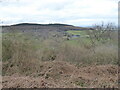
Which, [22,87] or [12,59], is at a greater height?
[12,59]

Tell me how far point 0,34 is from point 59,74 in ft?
13.0

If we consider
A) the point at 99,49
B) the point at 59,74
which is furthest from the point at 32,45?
the point at 99,49

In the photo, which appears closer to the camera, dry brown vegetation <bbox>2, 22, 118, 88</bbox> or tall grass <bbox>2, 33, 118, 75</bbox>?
dry brown vegetation <bbox>2, 22, 118, 88</bbox>

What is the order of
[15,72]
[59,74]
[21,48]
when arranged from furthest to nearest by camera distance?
[21,48] < [15,72] < [59,74]

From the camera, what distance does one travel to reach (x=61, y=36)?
9648mm

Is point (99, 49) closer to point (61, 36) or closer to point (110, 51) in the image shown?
point (110, 51)

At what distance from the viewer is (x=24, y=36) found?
8812 millimetres

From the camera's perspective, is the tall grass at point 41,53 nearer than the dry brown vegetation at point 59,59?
No

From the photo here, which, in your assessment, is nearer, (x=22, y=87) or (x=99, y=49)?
(x=22, y=87)

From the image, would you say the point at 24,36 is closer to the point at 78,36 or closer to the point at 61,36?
the point at 61,36

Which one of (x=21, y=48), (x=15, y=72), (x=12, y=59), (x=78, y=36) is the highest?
(x=78, y=36)

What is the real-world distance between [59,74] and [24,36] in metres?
3.31

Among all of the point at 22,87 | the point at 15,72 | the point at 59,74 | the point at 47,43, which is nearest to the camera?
the point at 22,87

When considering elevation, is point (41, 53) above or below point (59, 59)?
above
